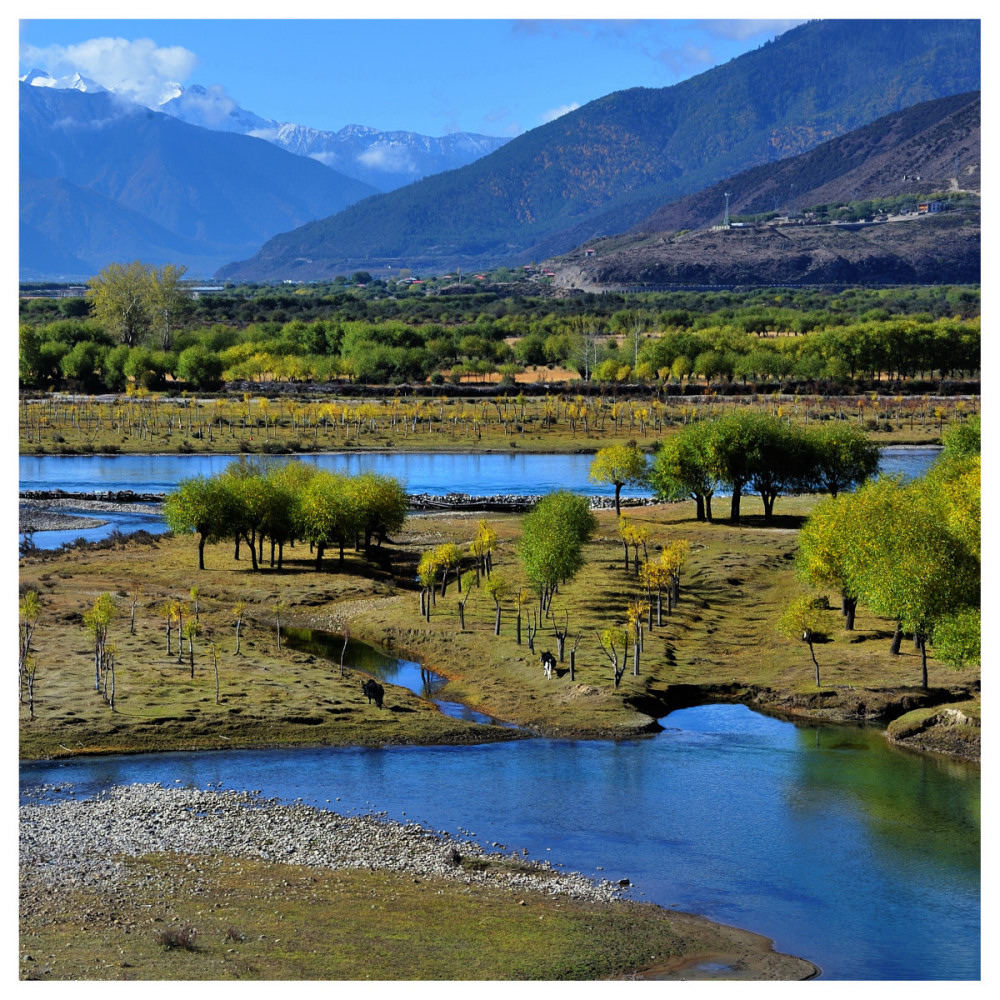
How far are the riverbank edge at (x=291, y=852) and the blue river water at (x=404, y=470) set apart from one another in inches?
2050

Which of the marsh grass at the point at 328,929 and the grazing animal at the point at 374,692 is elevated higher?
the grazing animal at the point at 374,692

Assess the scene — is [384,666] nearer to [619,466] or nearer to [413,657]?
[413,657]

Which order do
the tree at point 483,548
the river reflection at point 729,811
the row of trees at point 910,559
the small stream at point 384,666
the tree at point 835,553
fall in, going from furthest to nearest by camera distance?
the tree at point 483,548 → the tree at point 835,553 → the small stream at point 384,666 → the row of trees at point 910,559 → the river reflection at point 729,811

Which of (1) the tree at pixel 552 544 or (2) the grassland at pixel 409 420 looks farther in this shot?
(2) the grassland at pixel 409 420

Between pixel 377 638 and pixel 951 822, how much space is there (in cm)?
2796

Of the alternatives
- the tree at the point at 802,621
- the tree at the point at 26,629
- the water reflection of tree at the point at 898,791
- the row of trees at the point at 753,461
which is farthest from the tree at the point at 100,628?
the row of trees at the point at 753,461

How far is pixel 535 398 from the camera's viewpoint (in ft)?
526

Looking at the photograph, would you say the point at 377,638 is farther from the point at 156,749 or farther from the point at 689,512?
the point at 689,512

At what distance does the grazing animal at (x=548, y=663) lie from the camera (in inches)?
1924

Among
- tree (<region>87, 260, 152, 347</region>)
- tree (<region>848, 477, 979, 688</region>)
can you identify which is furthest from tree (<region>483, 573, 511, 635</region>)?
tree (<region>87, 260, 152, 347</region>)

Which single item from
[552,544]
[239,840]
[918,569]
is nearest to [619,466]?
[552,544]

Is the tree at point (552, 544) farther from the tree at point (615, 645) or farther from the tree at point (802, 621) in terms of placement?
the tree at point (802, 621)

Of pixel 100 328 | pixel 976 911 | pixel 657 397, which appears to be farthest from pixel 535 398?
pixel 976 911

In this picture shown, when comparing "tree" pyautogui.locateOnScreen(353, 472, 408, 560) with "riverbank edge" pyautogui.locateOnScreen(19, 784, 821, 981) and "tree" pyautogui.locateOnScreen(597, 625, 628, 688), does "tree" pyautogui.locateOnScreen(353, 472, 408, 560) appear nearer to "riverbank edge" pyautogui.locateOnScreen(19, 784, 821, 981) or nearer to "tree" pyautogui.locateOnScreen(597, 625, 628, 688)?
"tree" pyautogui.locateOnScreen(597, 625, 628, 688)
